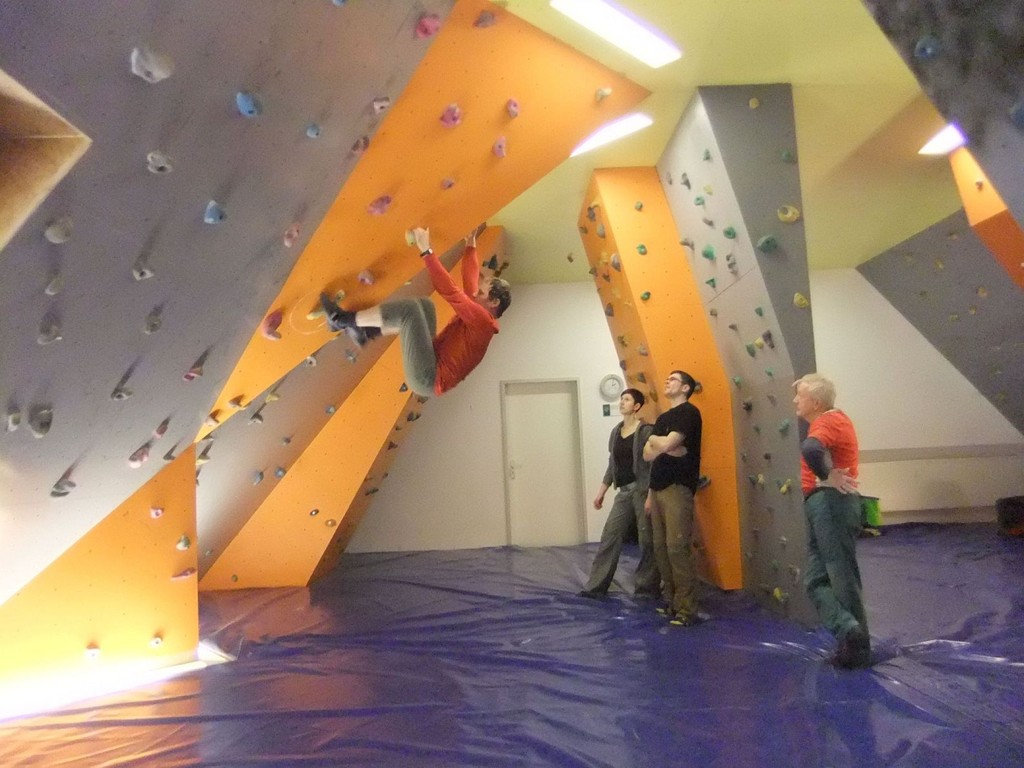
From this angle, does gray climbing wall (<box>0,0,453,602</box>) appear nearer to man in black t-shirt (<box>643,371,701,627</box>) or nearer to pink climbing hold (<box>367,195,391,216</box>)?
pink climbing hold (<box>367,195,391,216</box>)

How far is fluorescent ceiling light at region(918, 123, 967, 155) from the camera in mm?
4234

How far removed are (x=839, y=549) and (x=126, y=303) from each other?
8.92ft

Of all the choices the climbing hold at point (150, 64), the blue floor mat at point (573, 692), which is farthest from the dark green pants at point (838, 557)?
the climbing hold at point (150, 64)

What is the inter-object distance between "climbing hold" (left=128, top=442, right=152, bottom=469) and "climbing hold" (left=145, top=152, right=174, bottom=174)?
1476 mm

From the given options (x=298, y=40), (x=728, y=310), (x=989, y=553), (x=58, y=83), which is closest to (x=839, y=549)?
(x=728, y=310)

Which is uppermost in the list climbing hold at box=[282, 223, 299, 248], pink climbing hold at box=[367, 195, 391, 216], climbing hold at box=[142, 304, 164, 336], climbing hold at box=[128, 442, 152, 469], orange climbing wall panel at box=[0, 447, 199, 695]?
pink climbing hold at box=[367, 195, 391, 216]

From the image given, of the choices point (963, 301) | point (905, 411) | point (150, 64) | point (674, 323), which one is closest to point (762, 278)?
point (674, 323)

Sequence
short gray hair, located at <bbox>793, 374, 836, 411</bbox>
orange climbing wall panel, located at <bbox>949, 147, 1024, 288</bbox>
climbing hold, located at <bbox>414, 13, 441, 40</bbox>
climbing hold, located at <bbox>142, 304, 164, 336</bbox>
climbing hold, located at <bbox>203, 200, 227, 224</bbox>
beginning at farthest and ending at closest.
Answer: orange climbing wall panel, located at <bbox>949, 147, 1024, 288</bbox>
short gray hair, located at <bbox>793, 374, 836, 411</bbox>
climbing hold, located at <bbox>414, 13, 441, 40</bbox>
climbing hold, located at <bbox>142, 304, 164, 336</bbox>
climbing hold, located at <bbox>203, 200, 227, 224</bbox>

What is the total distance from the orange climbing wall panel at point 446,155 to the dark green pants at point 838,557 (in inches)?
76.7

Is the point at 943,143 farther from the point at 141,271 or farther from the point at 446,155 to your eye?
the point at 141,271

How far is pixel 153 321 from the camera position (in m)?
1.88

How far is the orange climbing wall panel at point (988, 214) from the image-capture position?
4363mm

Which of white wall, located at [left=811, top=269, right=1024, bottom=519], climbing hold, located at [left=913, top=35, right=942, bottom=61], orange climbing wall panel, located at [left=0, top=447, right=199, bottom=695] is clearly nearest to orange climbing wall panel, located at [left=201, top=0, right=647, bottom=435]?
orange climbing wall panel, located at [left=0, top=447, right=199, bottom=695]

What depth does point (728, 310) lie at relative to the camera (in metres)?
3.93
